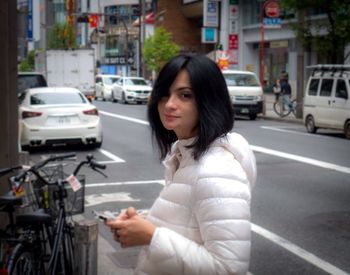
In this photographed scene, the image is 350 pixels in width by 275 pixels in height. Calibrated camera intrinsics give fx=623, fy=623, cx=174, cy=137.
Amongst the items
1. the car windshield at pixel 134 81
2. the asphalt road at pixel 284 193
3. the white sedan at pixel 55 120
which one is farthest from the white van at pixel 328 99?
the car windshield at pixel 134 81

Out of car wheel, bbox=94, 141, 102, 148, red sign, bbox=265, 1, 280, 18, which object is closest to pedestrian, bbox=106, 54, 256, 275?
car wheel, bbox=94, 141, 102, 148

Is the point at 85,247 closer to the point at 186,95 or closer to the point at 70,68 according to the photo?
the point at 186,95

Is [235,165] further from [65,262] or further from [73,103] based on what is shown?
[73,103]

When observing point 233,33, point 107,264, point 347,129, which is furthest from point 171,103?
point 233,33

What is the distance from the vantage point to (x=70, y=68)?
3438 centimetres

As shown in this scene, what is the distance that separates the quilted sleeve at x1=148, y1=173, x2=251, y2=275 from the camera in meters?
2.00

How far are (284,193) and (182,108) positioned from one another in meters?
8.08

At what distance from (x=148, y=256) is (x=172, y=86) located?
607 millimetres

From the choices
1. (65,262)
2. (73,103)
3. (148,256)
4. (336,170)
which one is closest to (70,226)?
(65,262)

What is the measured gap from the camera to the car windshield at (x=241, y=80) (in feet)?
87.9

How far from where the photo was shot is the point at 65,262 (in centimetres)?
496

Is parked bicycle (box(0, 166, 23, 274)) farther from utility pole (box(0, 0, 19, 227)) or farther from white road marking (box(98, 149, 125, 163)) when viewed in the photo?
white road marking (box(98, 149, 125, 163))

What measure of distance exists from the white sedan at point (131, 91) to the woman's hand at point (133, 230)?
35.7m

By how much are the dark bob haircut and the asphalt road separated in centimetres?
115
